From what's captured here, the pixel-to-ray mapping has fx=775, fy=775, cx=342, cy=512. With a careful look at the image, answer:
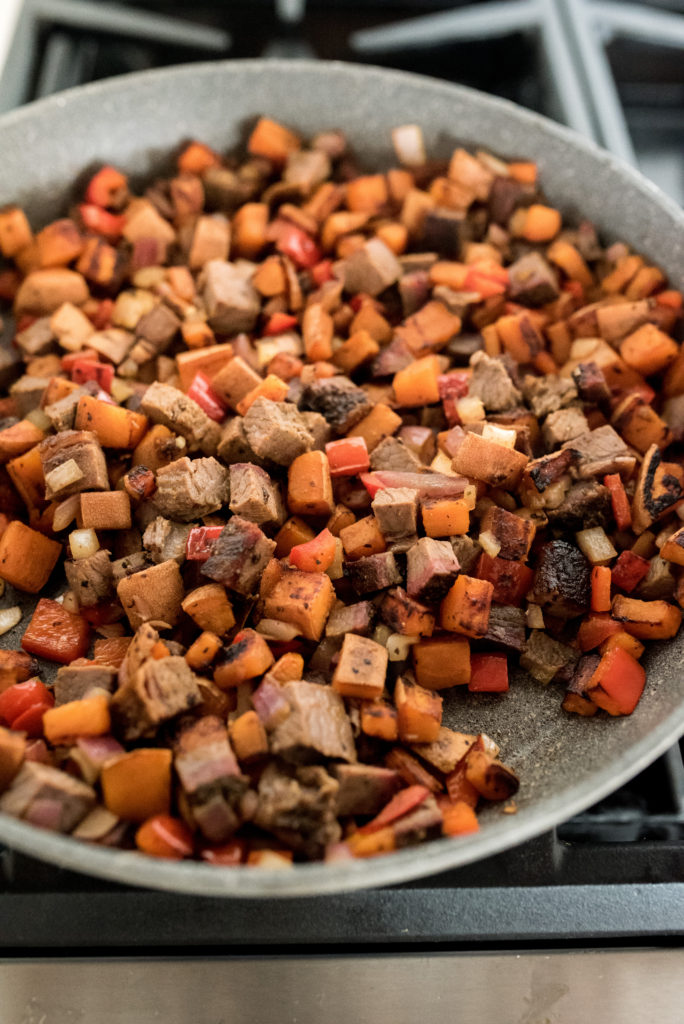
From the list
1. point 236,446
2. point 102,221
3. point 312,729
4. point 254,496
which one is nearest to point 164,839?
point 312,729

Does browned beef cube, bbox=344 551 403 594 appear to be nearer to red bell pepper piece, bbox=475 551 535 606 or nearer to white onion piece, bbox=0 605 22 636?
red bell pepper piece, bbox=475 551 535 606

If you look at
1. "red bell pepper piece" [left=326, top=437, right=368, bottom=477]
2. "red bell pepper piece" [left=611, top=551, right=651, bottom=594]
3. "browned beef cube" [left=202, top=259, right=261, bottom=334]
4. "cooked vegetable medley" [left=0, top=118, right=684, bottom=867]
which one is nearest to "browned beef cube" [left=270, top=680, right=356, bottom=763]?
"cooked vegetable medley" [left=0, top=118, right=684, bottom=867]

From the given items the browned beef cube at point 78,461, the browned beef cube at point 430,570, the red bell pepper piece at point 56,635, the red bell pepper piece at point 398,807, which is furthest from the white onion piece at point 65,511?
the red bell pepper piece at point 398,807

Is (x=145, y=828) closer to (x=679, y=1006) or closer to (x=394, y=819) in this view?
(x=394, y=819)

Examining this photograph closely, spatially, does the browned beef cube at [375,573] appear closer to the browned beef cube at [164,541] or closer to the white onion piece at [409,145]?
the browned beef cube at [164,541]

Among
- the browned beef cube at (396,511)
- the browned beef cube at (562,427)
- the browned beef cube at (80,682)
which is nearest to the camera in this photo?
the browned beef cube at (80,682)

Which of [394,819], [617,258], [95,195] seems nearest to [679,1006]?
[394,819]

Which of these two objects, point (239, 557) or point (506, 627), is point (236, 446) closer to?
point (239, 557)
